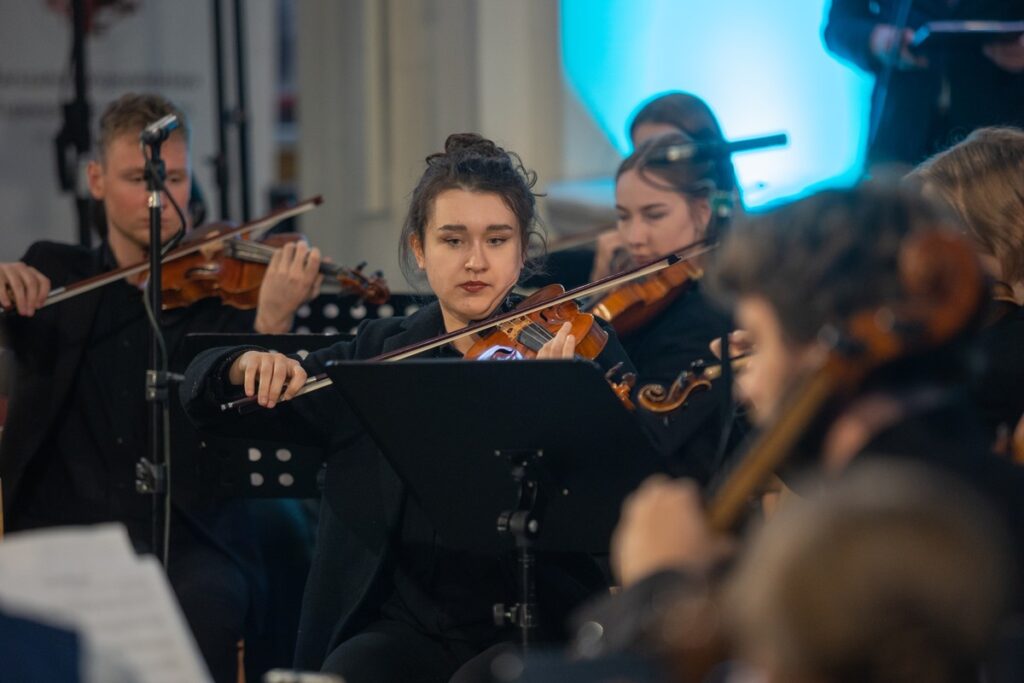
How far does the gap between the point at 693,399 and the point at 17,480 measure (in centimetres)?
138

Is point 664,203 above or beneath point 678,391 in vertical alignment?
above

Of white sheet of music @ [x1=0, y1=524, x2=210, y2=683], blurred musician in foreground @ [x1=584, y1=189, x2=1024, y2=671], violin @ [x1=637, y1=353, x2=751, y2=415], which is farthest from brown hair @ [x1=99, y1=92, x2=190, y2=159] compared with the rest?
blurred musician in foreground @ [x1=584, y1=189, x2=1024, y2=671]

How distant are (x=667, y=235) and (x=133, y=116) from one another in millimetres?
1155

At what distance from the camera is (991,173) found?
2158mm

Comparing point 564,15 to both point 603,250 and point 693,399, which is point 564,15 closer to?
point 603,250

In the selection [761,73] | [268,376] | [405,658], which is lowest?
[405,658]

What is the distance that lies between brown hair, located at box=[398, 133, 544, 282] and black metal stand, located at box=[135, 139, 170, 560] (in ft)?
1.66

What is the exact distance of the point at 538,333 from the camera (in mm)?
2215

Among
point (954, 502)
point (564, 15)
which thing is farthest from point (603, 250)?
point (954, 502)

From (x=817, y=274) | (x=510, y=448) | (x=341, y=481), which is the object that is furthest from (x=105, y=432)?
(x=817, y=274)

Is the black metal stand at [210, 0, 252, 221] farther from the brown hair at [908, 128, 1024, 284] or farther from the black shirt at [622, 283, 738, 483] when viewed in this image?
the brown hair at [908, 128, 1024, 284]

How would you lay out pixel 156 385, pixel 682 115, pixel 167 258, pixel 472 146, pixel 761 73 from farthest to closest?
pixel 761 73
pixel 682 115
pixel 167 258
pixel 156 385
pixel 472 146

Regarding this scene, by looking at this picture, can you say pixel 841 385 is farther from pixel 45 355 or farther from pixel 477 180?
pixel 45 355

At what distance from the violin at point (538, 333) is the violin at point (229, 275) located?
27.7 inches
